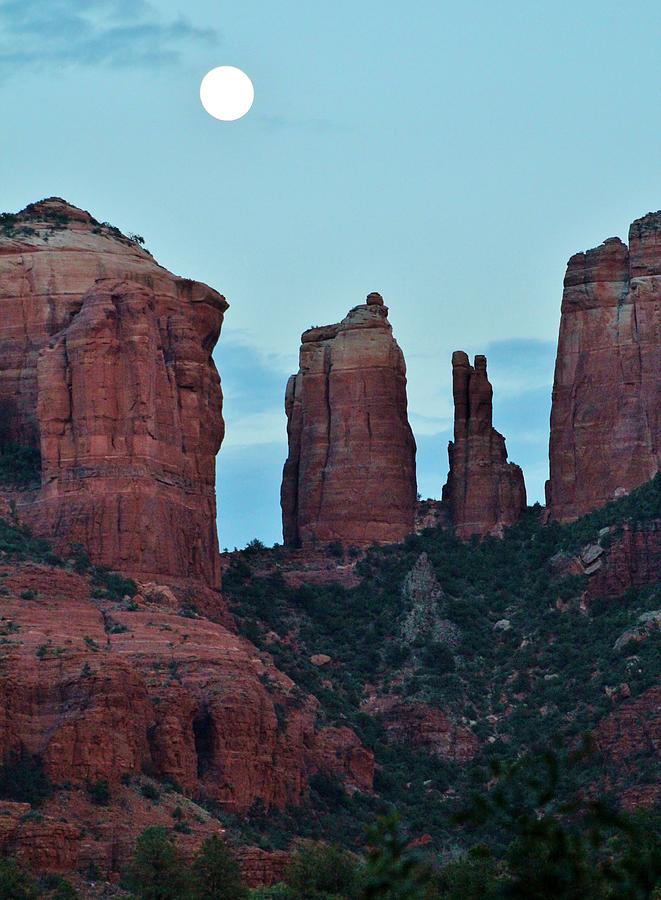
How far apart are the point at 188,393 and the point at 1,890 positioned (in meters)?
40.1

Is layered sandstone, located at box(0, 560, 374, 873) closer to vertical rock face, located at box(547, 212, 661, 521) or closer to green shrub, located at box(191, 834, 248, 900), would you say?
green shrub, located at box(191, 834, 248, 900)

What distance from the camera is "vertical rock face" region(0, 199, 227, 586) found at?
306 feet

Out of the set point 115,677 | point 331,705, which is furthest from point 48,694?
point 331,705

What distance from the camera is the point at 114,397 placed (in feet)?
308

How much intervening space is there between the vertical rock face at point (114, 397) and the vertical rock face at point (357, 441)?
16.9 m

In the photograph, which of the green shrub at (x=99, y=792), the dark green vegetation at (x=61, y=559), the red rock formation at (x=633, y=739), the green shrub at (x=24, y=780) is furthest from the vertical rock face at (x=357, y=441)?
the green shrub at (x=24, y=780)

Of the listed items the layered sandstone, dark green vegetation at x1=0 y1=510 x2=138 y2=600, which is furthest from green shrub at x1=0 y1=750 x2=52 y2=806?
dark green vegetation at x1=0 y1=510 x2=138 y2=600

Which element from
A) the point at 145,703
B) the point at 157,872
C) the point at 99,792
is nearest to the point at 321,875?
the point at 157,872

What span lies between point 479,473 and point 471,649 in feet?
40.4

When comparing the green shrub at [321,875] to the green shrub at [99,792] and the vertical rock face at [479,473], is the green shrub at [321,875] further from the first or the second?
the vertical rock face at [479,473]

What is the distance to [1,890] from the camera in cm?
6041

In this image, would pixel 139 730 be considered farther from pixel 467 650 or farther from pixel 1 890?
pixel 467 650

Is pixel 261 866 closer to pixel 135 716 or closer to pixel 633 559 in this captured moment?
pixel 135 716

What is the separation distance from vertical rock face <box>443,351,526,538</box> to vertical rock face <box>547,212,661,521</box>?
238 centimetres
